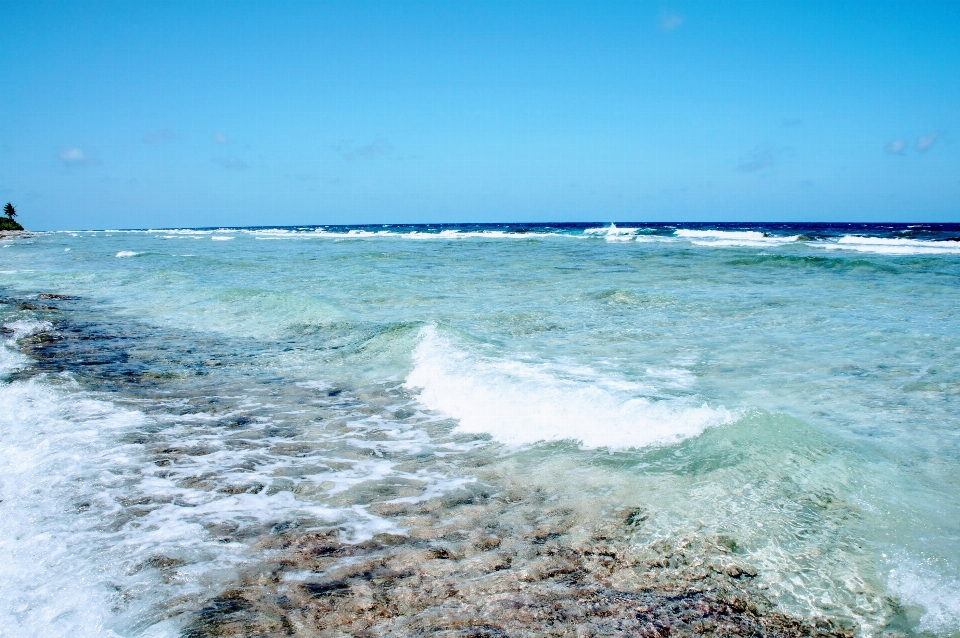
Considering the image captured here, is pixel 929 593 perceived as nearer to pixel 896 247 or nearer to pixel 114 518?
pixel 114 518

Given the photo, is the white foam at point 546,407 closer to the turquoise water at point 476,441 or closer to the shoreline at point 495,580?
the turquoise water at point 476,441

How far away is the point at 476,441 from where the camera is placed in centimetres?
485

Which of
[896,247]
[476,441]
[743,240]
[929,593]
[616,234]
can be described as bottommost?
[476,441]

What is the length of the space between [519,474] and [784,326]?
21.9ft

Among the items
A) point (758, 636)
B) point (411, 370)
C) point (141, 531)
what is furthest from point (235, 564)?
point (411, 370)

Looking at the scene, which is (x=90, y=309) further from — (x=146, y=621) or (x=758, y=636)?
(x=758, y=636)

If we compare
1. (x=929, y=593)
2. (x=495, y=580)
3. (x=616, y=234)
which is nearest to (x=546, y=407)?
(x=495, y=580)

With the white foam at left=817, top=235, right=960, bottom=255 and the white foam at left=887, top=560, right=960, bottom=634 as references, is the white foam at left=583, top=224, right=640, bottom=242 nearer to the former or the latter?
the white foam at left=817, top=235, right=960, bottom=255

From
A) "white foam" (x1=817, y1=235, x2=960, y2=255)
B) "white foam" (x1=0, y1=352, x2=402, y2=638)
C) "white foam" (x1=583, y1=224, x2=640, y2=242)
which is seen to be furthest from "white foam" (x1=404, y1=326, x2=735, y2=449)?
"white foam" (x1=583, y1=224, x2=640, y2=242)

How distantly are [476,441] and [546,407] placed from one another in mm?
761

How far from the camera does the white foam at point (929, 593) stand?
8.01 ft

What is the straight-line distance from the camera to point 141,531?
3.31m

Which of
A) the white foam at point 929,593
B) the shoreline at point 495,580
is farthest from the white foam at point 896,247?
the shoreline at point 495,580

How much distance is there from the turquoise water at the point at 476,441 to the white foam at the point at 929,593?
11 millimetres
